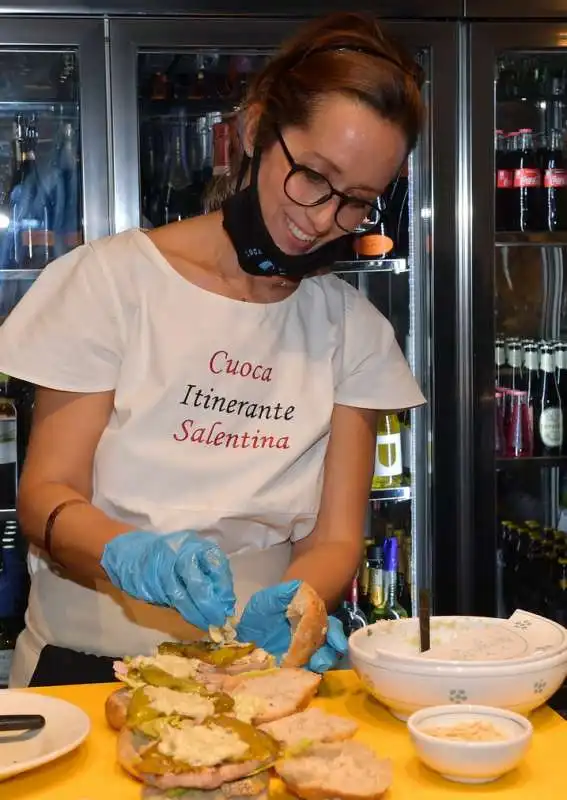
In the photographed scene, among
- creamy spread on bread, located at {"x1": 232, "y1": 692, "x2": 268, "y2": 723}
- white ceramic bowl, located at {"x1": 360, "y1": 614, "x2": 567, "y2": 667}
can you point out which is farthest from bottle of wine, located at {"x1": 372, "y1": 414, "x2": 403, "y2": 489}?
creamy spread on bread, located at {"x1": 232, "y1": 692, "x2": 268, "y2": 723}

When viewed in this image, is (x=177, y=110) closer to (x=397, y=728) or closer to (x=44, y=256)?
(x=44, y=256)

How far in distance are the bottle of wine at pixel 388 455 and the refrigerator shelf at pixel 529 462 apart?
269 mm

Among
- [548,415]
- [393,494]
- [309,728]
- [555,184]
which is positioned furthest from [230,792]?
[555,184]

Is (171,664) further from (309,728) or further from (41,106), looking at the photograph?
(41,106)

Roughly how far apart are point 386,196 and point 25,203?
0.97 metres

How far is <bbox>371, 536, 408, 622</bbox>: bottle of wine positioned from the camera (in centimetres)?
301

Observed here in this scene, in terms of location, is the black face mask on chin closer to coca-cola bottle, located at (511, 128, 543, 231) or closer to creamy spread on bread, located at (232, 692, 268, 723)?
creamy spread on bread, located at (232, 692, 268, 723)

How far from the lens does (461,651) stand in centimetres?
133

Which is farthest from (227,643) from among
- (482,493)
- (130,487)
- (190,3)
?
(190,3)

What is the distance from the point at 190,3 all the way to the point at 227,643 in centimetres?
182

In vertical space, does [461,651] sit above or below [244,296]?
below

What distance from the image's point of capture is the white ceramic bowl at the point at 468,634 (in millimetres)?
1286

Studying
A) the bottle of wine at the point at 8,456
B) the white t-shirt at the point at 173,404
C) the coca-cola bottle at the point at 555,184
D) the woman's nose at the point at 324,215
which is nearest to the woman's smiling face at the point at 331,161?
the woman's nose at the point at 324,215

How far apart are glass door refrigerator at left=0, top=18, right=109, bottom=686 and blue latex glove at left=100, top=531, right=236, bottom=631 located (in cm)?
142
